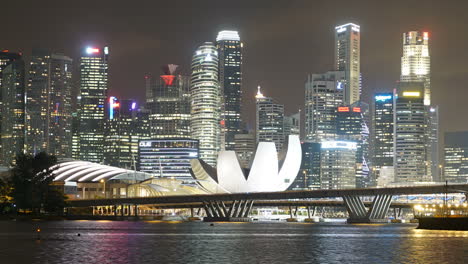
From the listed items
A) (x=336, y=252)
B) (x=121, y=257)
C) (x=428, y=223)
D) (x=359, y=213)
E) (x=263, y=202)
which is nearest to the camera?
(x=121, y=257)

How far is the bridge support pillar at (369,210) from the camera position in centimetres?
15212

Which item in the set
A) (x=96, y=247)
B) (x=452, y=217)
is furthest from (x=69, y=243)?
(x=452, y=217)

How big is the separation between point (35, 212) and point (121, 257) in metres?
99.0

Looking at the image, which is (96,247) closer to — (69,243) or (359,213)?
(69,243)

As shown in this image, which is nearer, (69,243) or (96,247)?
(96,247)

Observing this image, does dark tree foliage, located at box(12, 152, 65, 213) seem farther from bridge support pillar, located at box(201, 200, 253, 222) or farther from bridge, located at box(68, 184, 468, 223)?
bridge support pillar, located at box(201, 200, 253, 222)

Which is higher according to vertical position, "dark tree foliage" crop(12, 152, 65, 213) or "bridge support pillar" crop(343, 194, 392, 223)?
"dark tree foliage" crop(12, 152, 65, 213)

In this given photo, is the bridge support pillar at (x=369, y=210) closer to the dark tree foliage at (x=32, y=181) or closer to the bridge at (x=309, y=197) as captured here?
the bridge at (x=309, y=197)

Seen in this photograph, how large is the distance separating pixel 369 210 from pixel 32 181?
60317 millimetres

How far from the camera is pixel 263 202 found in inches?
7574

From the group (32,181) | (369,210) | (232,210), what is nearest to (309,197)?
(369,210)

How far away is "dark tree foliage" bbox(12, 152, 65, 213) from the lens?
145250 millimetres

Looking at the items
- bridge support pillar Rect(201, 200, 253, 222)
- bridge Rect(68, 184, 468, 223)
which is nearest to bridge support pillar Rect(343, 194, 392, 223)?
bridge Rect(68, 184, 468, 223)

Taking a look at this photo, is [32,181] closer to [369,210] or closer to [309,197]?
[309,197]
